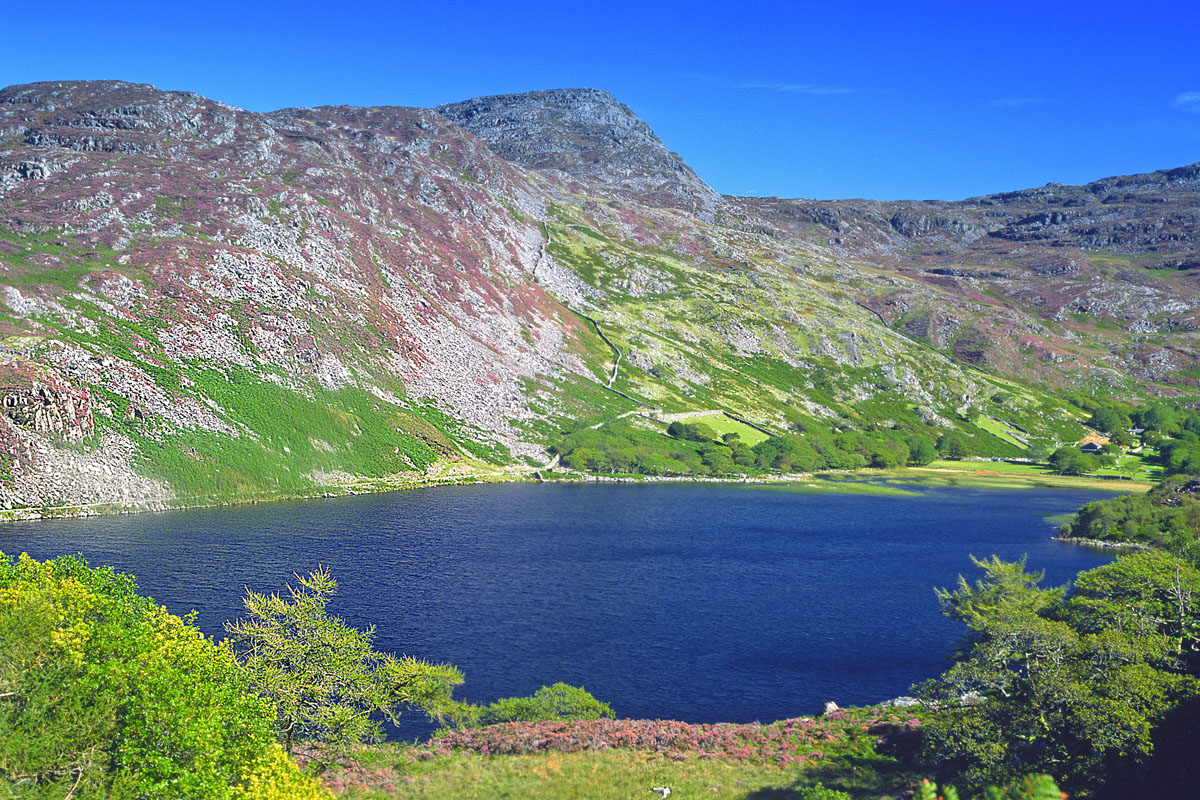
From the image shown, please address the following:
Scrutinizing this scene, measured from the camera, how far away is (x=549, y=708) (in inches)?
2362

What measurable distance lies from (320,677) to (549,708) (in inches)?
722

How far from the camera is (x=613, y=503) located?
162750 millimetres

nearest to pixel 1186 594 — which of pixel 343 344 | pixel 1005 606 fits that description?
pixel 1005 606

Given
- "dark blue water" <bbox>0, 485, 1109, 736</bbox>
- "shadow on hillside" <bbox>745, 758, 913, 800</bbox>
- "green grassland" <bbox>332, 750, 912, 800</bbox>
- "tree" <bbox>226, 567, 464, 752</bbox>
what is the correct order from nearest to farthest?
"tree" <bbox>226, 567, 464, 752</bbox>, "green grassland" <bbox>332, 750, 912, 800</bbox>, "shadow on hillside" <bbox>745, 758, 913, 800</bbox>, "dark blue water" <bbox>0, 485, 1109, 736</bbox>

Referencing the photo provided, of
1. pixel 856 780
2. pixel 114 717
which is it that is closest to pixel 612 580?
pixel 856 780

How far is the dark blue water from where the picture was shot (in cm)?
7188

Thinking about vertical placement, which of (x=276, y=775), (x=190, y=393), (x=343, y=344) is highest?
(x=343, y=344)

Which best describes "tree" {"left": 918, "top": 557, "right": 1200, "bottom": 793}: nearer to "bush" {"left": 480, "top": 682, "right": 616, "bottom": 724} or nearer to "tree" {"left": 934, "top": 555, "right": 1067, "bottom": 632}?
"tree" {"left": 934, "top": 555, "right": 1067, "bottom": 632}

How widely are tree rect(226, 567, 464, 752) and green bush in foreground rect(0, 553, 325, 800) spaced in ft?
35.8

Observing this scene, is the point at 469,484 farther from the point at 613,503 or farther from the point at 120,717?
the point at 120,717

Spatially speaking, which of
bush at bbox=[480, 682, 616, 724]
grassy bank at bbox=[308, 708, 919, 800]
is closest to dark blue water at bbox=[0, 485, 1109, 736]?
bush at bbox=[480, 682, 616, 724]

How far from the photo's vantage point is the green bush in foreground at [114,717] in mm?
30078

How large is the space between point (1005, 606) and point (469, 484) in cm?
12506

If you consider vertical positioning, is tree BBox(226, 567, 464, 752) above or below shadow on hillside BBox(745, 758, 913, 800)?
above
